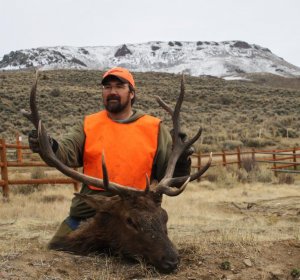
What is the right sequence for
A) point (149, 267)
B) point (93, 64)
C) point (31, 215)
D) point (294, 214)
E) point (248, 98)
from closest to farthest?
point (149, 267)
point (31, 215)
point (294, 214)
point (248, 98)
point (93, 64)

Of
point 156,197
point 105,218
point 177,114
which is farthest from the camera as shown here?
point 177,114

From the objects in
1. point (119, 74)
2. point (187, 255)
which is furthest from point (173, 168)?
point (119, 74)

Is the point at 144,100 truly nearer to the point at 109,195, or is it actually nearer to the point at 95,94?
the point at 95,94

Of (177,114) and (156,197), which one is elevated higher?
(177,114)

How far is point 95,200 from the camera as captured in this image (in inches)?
192

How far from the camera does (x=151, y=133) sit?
5.65 meters

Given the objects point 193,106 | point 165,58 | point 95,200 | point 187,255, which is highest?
point 165,58

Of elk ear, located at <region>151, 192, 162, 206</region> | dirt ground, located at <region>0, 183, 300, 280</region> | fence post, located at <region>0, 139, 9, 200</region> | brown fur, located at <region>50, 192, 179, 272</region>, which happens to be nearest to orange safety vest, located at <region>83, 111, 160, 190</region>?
brown fur, located at <region>50, 192, 179, 272</region>

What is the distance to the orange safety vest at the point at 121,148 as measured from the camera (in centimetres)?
534

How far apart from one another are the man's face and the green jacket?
0.17 metres

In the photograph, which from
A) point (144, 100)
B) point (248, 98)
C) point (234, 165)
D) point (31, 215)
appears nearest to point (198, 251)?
point (31, 215)

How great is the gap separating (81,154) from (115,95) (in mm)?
739

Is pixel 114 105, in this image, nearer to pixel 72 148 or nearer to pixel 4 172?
pixel 72 148

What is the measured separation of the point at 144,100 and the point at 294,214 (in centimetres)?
3755
